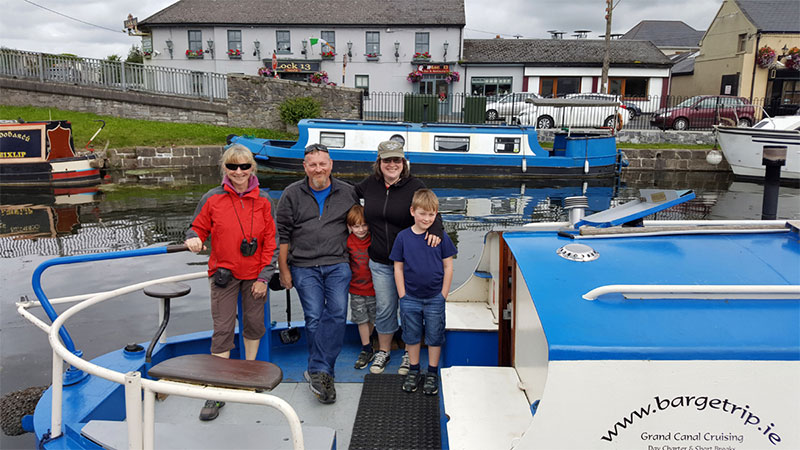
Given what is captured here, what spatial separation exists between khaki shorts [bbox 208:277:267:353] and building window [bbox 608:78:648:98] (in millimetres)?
39481

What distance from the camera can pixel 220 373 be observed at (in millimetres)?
2535

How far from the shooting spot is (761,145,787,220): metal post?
15.0 ft

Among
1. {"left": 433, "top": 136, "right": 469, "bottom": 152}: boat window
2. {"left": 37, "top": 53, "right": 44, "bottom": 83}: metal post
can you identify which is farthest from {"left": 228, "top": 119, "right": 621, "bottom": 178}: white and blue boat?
{"left": 37, "top": 53, "right": 44, "bottom": 83}: metal post

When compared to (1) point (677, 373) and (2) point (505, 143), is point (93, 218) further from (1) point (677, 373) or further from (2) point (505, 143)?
(1) point (677, 373)

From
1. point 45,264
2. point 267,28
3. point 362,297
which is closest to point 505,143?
point 362,297

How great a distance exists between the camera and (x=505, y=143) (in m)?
20.9

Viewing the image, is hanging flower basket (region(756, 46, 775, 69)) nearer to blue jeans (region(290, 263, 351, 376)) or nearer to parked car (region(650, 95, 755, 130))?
parked car (region(650, 95, 755, 130))

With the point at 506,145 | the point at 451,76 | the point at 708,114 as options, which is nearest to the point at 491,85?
the point at 451,76

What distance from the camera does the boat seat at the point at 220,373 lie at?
Result: 242 cm

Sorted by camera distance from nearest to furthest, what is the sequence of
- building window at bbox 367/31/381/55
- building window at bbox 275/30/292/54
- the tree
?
building window at bbox 367/31/381/55
building window at bbox 275/30/292/54
the tree

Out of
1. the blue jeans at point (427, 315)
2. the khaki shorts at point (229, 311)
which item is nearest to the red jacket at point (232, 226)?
the khaki shorts at point (229, 311)

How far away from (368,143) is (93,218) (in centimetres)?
920

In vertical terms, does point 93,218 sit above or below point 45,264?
below

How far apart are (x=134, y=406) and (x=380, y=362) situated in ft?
7.72
